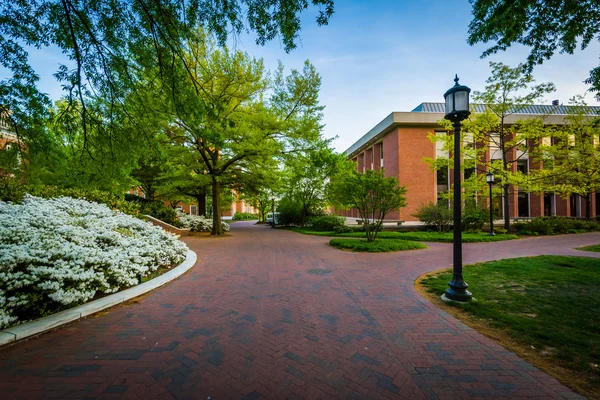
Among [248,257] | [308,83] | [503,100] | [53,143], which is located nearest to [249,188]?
[308,83]

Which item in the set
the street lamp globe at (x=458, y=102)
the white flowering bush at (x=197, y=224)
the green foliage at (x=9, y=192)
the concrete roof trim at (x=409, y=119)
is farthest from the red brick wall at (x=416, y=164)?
the green foliage at (x=9, y=192)

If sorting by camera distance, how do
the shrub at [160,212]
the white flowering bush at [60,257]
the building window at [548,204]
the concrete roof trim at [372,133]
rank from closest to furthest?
the white flowering bush at [60,257]
the shrub at [160,212]
the concrete roof trim at [372,133]
the building window at [548,204]

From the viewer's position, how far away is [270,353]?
3127 millimetres

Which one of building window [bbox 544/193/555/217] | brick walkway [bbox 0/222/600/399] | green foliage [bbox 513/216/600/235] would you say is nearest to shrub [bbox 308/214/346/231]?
green foliage [bbox 513/216/600/235]

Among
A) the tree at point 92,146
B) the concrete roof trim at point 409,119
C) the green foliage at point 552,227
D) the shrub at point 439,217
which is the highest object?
the concrete roof trim at point 409,119

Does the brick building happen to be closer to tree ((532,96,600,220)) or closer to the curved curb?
tree ((532,96,600,220))

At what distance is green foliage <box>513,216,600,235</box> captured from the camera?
57.7 feet

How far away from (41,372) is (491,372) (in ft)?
15.6

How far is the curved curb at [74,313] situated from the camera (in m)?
3.40

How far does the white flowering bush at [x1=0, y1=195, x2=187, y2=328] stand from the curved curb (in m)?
0.15

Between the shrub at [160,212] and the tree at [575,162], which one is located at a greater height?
the tree at [575,162]

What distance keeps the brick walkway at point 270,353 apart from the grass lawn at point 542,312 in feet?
1.01

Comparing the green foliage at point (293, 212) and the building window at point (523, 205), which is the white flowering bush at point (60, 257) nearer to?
the green foliage at point (293, 212)

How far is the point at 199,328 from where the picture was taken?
3770 mm
